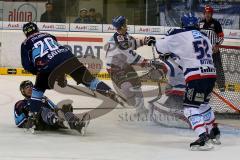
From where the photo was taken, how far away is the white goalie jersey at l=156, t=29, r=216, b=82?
6.33 meters

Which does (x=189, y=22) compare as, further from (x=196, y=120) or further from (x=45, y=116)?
(x=45, y=116)

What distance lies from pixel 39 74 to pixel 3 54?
5.41 m

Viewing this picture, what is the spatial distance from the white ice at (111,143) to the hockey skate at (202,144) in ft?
0.19

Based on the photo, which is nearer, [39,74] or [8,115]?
[39,74]

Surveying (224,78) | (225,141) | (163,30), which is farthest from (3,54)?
(225,141)

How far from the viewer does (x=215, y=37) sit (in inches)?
362

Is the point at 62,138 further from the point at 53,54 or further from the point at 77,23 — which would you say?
the point at 77,23

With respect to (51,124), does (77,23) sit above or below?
above

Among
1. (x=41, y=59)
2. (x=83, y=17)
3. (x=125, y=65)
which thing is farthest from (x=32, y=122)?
(x=83, y=17)

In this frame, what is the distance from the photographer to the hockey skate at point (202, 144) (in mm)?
6165

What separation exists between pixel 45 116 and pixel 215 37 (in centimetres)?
315

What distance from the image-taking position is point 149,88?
9094 millimetres

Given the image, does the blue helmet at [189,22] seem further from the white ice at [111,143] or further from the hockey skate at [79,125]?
the hockey skate at [79,125]

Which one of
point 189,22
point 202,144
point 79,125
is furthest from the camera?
point 79,125
